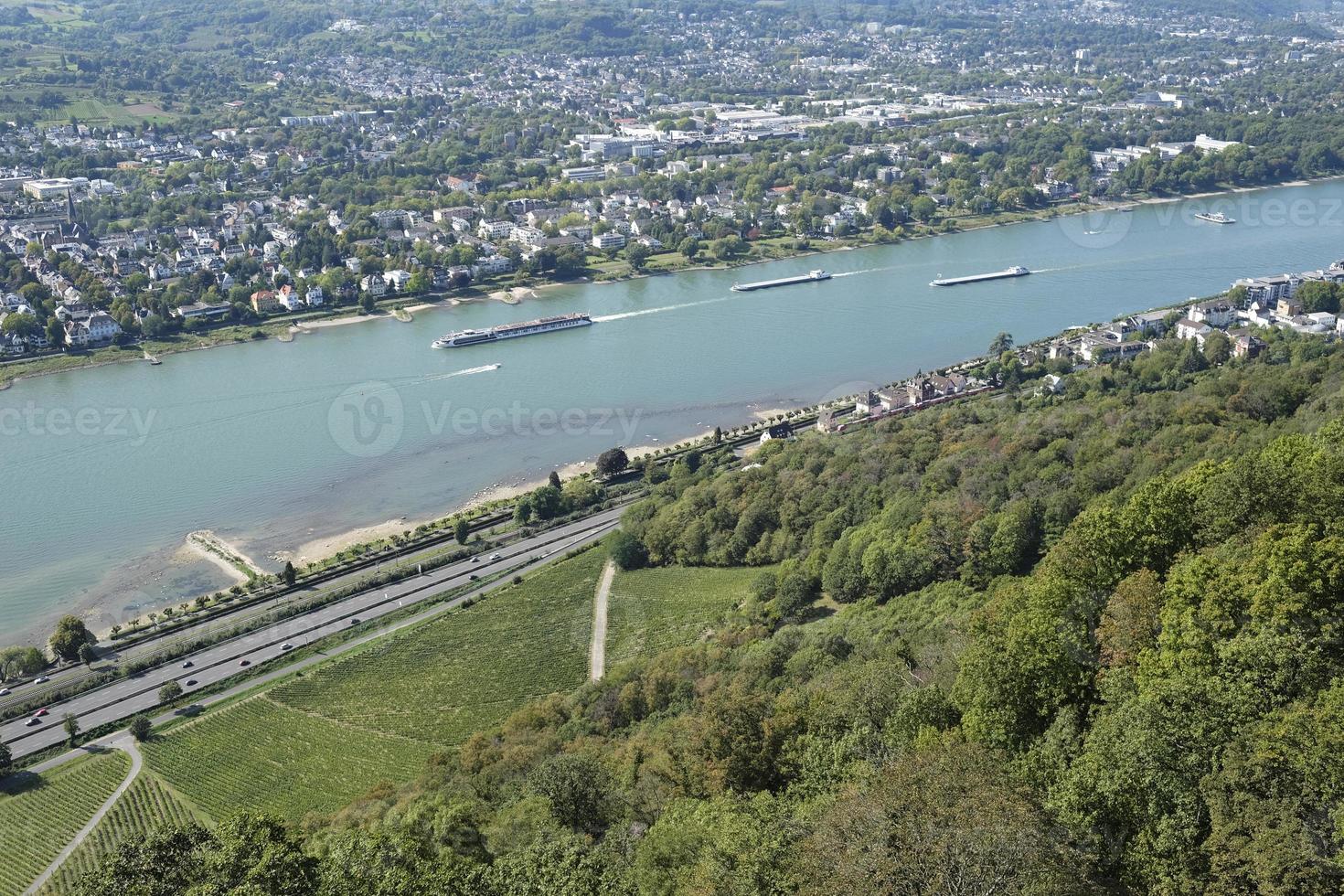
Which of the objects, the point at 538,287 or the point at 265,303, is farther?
the point at 538,287

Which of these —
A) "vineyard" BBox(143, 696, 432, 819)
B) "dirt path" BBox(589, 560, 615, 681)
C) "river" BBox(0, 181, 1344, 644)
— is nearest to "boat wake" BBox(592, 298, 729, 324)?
"river" BBox(0, 181, 1344, 644)

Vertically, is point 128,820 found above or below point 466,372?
below

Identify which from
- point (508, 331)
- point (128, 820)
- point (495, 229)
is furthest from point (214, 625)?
point (495, 229)

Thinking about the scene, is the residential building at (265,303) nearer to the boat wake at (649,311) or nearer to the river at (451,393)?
the river at (451,393)

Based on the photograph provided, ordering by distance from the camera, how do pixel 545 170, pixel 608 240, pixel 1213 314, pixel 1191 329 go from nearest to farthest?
pixel 1191 329 → pixel 1213 314 → pixel 608 240 → pixel 545 170

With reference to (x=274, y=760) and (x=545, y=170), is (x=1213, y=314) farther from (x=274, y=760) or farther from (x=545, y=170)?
(x=545, y=170)

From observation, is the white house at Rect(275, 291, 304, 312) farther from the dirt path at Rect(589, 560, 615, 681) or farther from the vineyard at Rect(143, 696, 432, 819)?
the vineyard at Rect(143, 696, 432, 819)
